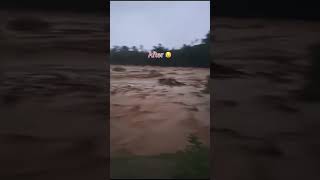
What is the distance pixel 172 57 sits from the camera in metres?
5.43

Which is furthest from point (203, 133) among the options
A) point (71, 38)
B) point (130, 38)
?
point (71, 38)

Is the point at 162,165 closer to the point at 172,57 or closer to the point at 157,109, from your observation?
the point at 157,109

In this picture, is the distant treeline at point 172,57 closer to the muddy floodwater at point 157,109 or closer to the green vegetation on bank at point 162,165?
the muddy floodwater at point 157,109

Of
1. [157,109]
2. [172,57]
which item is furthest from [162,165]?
[172,57]

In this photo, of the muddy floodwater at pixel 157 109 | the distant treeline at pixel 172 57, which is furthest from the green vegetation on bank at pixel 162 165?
the distant treeline at pixel 172 57

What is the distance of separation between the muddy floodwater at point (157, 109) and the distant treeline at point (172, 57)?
64 mm

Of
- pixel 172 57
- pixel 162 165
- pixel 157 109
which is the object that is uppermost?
pixel 172 57

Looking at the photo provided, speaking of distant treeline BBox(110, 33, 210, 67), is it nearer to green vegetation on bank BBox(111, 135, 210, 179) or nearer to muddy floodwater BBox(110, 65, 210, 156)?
muddy floodwater BBox(110, 65, 210, 156)

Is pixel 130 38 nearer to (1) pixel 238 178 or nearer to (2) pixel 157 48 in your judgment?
(2) pixel 157 48

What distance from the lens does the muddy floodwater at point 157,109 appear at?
17.7 ft

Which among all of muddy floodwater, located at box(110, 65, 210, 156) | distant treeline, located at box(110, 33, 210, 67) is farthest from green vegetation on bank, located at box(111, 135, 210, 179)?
distant treeline, located at box(110, 33, 210, 67)

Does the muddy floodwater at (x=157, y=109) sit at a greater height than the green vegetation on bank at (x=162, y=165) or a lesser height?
greater

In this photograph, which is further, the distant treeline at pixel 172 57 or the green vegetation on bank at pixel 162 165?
the green vegetation on bank at pixel 162 165

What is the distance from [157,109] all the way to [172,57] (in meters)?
0.65
